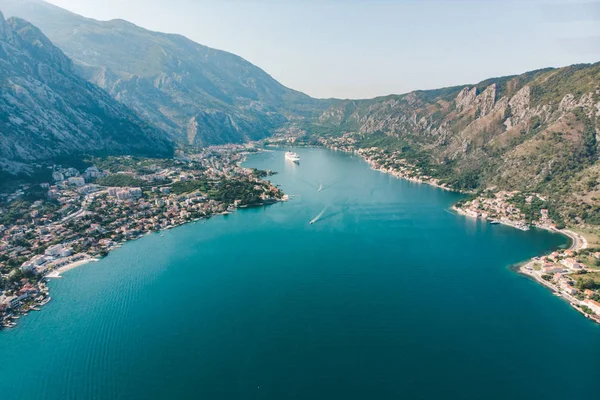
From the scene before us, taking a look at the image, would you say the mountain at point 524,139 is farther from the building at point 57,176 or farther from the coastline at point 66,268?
the building at point 57,176

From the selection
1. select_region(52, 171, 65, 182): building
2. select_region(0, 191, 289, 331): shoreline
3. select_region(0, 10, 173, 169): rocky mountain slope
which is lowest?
select_region(0, 191, 289, 331): shoreline

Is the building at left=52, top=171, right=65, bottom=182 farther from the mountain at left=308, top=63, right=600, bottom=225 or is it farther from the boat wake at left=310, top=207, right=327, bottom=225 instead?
the mountain at left=308, top=63, right=600, bottom=225

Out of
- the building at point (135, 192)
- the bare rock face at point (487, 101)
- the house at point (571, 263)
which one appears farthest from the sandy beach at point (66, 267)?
the bare rock face at point (487, 101)

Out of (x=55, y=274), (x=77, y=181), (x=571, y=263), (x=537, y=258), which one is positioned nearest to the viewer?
(x=55, y=274)

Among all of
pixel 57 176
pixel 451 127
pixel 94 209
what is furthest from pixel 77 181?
pixel 451 127

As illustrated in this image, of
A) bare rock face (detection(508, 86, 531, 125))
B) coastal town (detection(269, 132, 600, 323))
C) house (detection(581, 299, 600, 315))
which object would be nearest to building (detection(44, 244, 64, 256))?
coastal town (detection(269, 132, 600, 323))

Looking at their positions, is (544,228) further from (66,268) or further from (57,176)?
(57,176)

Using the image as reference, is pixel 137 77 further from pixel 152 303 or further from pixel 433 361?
pixel 433 361
